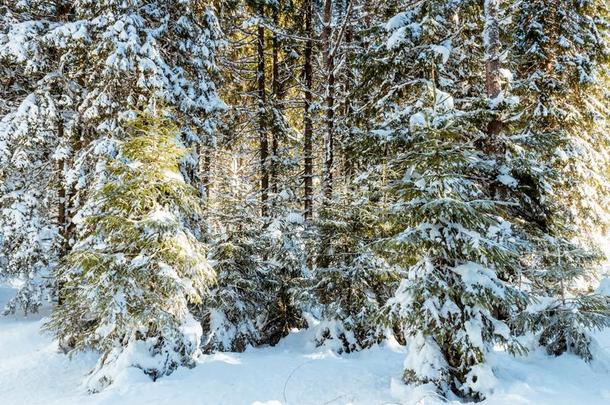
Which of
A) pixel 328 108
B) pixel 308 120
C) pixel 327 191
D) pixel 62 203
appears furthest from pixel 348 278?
pixel 62 203

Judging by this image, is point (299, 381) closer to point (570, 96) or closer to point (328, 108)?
point (328, 108)

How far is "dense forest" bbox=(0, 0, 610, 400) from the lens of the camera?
19.4ft

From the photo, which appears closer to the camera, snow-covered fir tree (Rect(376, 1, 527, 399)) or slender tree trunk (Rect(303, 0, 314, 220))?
snow-covered fir tree (Rect(376, 1, 527, 399))

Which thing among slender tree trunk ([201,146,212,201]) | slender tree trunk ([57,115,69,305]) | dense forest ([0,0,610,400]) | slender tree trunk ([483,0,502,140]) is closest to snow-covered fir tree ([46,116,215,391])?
dense forest ([0,0,610,400])

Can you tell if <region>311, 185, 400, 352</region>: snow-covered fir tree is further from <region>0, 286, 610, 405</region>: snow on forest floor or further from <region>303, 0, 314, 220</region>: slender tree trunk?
<region>303, 0, 314, 220</region>: slender tree trunk

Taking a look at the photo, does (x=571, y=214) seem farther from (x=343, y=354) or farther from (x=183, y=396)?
(x=183, y=396)

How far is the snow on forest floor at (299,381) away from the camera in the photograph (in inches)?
218

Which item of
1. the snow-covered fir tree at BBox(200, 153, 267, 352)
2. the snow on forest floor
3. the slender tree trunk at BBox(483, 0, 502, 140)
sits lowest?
the snow on forest floor

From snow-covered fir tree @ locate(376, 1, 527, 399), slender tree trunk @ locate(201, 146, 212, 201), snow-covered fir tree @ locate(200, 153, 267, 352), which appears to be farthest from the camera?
slender tree trunk @ locate(201, 146, 212, 201)

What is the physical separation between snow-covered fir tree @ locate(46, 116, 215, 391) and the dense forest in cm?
4

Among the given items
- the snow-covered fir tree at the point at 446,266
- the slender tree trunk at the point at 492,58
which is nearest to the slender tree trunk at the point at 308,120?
the slender tree trunk at the point at 492,58

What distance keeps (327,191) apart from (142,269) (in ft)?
19.3

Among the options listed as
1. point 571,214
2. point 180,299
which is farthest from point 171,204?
point 571,214

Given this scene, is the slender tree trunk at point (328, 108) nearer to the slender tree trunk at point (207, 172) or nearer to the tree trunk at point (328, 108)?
the tree trunk at point (328, 108)
